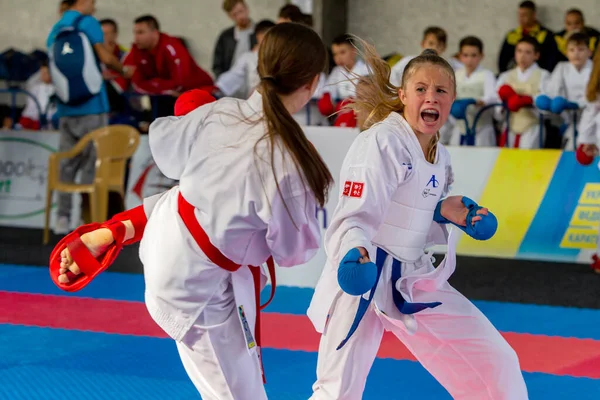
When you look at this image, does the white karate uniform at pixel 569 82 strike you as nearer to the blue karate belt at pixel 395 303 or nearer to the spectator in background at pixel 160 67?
the spectator in background at pixel 160 67

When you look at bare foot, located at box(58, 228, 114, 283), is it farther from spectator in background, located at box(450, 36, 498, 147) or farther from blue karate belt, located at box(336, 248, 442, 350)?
spectator in background, located at box(450, 36, 498, 147)

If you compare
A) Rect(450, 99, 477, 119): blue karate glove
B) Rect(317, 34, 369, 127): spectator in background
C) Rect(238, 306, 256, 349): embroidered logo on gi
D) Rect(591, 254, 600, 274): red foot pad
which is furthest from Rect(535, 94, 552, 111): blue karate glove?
Rect(238, 306, 256, 349): embroidered logo on gi

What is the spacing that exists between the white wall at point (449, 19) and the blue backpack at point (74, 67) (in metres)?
5.69

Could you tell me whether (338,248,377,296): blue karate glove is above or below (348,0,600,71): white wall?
above

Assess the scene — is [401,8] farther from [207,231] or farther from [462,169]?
[207,231]

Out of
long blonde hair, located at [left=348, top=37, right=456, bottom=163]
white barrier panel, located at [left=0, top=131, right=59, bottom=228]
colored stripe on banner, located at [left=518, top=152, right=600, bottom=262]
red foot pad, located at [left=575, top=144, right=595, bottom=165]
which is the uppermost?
long blonde hair, located at [left=348, top=37, right=456, bottom=163]

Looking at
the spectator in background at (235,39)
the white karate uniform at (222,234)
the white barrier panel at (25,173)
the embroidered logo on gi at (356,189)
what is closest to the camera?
the white karate uniform at (222,234)

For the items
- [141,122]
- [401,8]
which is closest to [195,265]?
[141,122]

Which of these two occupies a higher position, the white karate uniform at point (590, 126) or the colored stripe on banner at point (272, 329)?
the white karate uniform at point (590, 126)

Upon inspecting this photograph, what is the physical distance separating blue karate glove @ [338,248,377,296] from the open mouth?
0.70 m

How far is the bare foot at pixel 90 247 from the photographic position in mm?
2590

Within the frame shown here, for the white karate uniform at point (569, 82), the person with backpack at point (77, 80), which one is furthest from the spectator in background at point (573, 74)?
the person with backpack at point (77, 80)

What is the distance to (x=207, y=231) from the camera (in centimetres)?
248

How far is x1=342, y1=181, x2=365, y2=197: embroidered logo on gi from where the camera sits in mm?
2813
